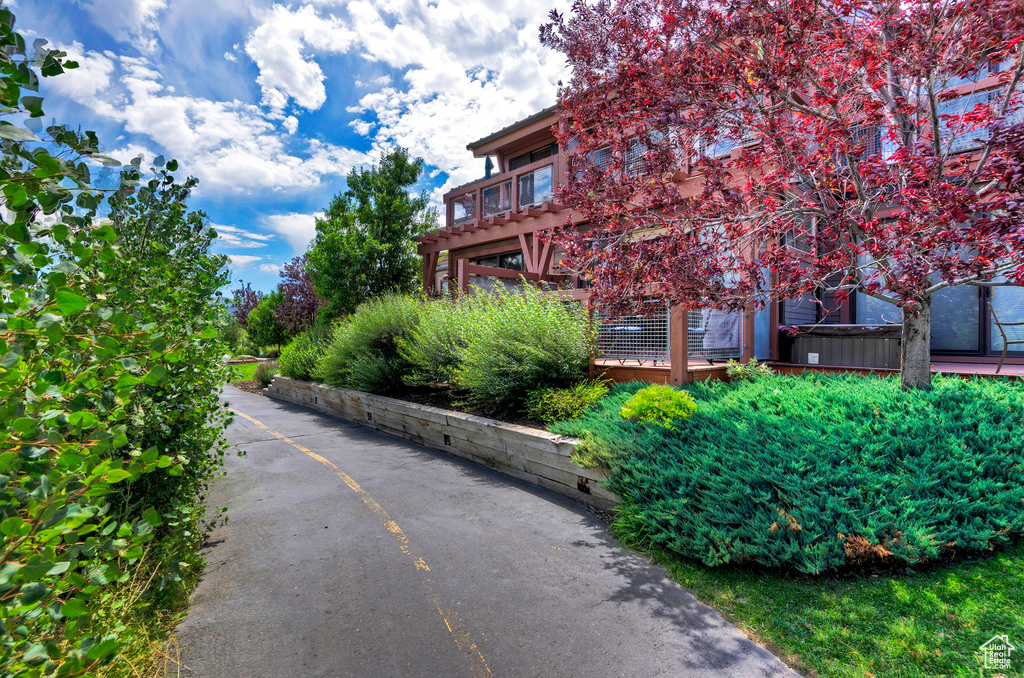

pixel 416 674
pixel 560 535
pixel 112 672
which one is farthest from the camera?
pixel 560 535

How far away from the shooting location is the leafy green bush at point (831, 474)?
3492mm

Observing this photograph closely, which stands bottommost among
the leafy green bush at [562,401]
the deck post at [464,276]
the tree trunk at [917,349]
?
the leafy green bush at [562,401]

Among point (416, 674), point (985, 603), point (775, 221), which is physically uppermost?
point (775, 221)

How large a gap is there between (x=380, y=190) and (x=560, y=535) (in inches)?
515

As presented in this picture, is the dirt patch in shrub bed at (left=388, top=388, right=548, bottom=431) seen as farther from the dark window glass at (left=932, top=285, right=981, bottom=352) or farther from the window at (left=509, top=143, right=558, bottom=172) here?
the window at (left=509, top=143, right=558, bottom=172)

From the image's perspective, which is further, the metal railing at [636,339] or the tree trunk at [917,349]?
the metal railing at [636,339]

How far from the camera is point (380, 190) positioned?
48.9 ft

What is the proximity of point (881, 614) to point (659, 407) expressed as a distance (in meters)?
2.55

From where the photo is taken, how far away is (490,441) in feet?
21.8

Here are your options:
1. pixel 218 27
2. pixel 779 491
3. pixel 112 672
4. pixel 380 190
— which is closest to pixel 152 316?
pixel 112 672

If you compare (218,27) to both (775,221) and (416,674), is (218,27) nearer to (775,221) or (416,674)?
(416,674)

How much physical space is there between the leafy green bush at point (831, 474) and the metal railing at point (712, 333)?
202cm

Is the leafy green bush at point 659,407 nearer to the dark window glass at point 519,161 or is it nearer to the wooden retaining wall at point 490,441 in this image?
the wooden retaining wall at point 490,441

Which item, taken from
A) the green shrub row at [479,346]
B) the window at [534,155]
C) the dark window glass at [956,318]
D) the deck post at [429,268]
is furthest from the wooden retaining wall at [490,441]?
the window at [534,155]
